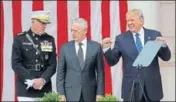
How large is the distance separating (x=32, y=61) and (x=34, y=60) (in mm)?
28

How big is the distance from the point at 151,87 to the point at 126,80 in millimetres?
258

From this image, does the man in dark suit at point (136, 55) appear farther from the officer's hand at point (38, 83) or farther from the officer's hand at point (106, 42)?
the officer's hand at point (38, 83)

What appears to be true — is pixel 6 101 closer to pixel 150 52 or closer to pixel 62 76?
pixel 62 76

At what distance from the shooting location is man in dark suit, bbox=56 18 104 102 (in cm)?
604

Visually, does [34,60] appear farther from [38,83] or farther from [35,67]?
[38,83]

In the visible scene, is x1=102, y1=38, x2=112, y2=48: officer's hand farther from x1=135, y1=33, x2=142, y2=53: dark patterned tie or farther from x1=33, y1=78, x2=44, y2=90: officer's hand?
x1=33, y1=78, x2=44, y2=90: officer's hand

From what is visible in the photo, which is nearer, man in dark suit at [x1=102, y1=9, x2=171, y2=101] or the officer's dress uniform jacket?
man in dark suit at [x1=102, y1=9, x2=171, y2=101]

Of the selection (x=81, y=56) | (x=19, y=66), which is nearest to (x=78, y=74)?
(x=81, y=56)

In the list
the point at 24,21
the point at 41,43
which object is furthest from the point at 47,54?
the point at 24,21

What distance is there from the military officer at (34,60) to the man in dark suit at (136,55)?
2.70 feet

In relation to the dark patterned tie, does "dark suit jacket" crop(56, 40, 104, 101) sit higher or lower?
lower

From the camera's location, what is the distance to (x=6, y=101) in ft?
27.6

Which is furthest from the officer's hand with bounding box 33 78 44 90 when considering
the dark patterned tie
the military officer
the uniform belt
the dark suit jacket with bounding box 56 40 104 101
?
the dark patterned tie

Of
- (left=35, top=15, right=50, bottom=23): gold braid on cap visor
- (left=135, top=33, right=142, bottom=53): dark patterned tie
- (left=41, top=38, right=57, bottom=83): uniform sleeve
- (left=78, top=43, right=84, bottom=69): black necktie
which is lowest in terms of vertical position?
(left=41, top=38, right=57, bottom=83): uniform sleeve
